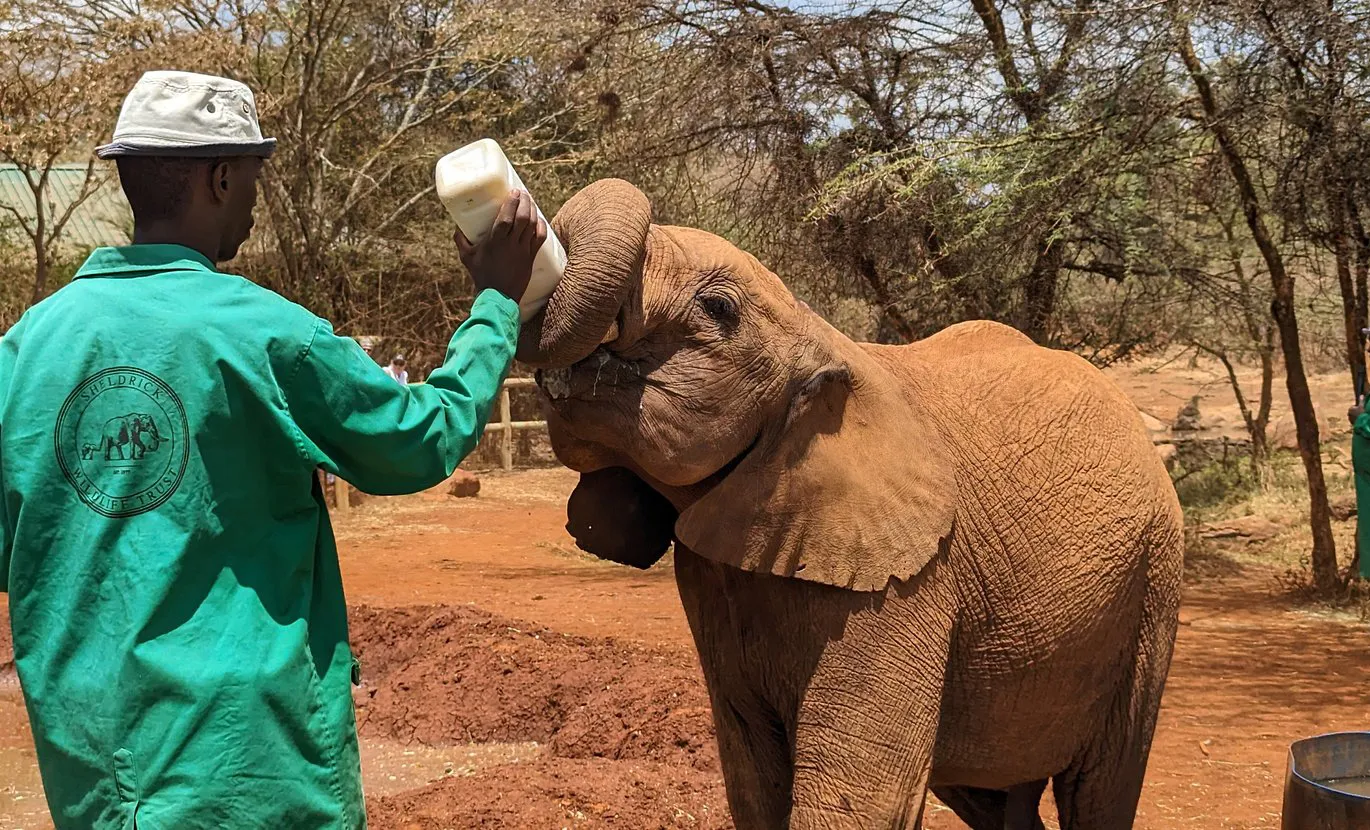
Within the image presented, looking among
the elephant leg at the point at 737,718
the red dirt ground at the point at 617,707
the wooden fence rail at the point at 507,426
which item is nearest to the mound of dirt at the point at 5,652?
the red dirt ground at the point at 617,707

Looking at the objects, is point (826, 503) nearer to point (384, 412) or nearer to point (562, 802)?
point (384, 412)

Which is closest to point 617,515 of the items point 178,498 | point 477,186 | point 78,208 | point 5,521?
point 477,186

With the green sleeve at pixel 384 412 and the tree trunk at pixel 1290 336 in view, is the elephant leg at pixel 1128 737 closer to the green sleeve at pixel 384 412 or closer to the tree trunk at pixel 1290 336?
the green sleeve at pixel 384 412

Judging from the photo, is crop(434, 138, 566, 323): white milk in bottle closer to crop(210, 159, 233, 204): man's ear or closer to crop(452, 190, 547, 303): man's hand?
crop(452, 190, 547, 303): man's hand

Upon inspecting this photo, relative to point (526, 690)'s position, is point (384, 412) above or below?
above

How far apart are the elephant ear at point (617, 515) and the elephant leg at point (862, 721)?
1.58 feet

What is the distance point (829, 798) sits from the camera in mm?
2902

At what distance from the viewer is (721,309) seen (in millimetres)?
2797

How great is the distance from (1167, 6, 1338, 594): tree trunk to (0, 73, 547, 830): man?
8580 millimetres

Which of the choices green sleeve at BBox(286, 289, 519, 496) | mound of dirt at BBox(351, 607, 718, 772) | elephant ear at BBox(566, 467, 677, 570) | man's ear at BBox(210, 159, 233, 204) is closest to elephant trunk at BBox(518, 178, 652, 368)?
green sleeve at BBox(286, 289, 519, 496)

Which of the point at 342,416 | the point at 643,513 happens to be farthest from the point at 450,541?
the point at 342,416

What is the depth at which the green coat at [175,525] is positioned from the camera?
2084 mm

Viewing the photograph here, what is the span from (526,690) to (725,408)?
5034 millimetres

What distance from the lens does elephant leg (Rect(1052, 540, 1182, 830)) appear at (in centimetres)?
376
